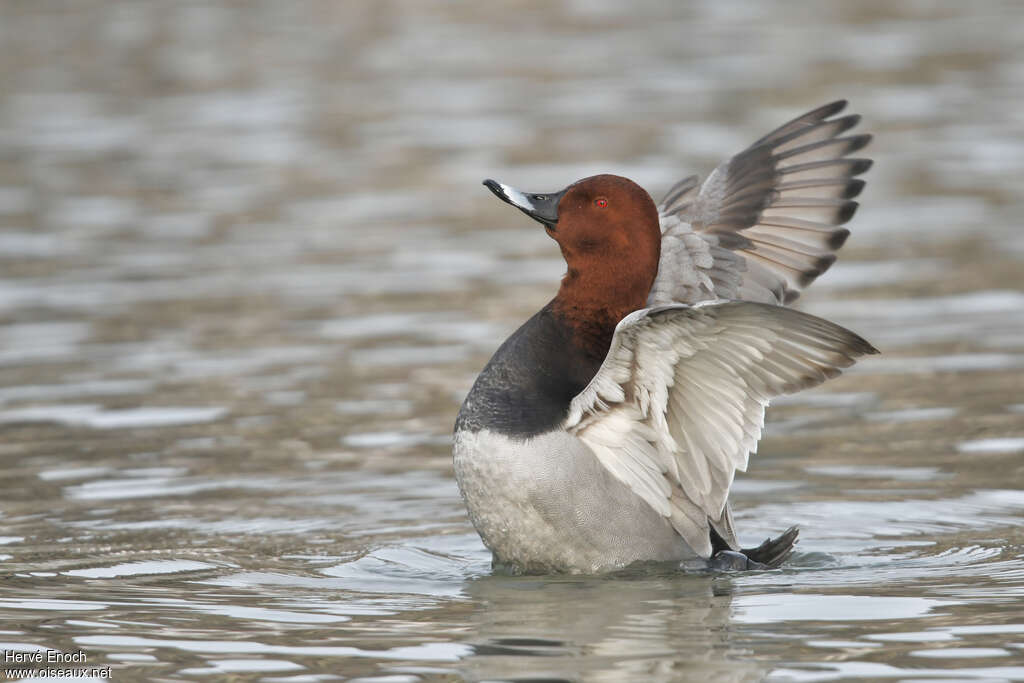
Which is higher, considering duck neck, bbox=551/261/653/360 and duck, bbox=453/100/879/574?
duck neck, bbox=551/261/653/360

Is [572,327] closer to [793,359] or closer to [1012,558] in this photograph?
[793,359]

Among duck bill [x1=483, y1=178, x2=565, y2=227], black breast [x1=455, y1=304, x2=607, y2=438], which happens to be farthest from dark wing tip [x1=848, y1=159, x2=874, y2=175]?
black breast [x1=455, y1=304, x2=607, y2=438]

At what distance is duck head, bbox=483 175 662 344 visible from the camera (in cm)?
695

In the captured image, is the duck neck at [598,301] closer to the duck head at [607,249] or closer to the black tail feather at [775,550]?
the duck head at [607,249]

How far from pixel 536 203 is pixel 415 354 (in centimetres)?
403

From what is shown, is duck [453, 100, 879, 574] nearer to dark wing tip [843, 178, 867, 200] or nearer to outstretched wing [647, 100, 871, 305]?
outstretched wing [647, 100, 871, 305]

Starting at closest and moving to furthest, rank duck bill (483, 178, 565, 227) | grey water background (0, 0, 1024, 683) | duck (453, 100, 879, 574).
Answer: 1. grey water background (0, 0, 1024, 683)
2. duck (453, 100, 879, 574)
3. duck bill (483, 178, 565, 227)

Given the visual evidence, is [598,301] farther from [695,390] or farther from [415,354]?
[415,354]

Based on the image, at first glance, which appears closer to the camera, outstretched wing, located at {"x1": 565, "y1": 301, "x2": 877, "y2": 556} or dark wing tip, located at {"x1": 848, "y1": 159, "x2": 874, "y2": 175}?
outstretched wing, located at {"x1": 565, "y1": 301, "x2": 877, "y2": 556}

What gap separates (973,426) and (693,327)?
3.42 metres

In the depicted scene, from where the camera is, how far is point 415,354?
11.1 m

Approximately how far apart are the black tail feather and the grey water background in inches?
7.0

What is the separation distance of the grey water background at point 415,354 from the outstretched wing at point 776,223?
3.69 ft

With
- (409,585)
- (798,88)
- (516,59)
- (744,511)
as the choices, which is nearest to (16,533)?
(409,585)
